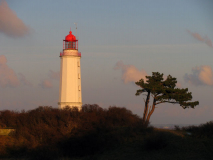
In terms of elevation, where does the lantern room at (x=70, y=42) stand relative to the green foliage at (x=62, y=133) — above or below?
above

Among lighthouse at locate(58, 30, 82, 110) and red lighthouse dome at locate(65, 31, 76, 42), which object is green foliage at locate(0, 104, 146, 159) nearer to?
lighthouse at locate(58, 30, 82, 110)

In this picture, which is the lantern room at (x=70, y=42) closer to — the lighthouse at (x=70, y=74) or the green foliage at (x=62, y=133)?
the lighthouse at (x=70, y=74)

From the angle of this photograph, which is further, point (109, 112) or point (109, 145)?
point (109, 112)

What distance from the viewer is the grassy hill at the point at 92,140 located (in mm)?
20594

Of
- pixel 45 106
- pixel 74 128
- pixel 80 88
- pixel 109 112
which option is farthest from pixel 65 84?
pixel 74 128

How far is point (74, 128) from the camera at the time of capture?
2477cm

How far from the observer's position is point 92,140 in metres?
22.6

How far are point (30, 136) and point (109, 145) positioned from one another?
19.1ft

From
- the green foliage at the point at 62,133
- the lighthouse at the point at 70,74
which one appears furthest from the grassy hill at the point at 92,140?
the lighthouse at the point at 70,74

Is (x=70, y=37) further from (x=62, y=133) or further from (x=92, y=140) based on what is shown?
(x=92, y=140)

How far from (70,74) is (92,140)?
18543 millimetres

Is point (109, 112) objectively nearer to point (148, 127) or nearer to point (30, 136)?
point (148, 127)

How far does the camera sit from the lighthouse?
40.0 m

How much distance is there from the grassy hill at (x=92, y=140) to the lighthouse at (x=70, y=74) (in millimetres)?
11914
